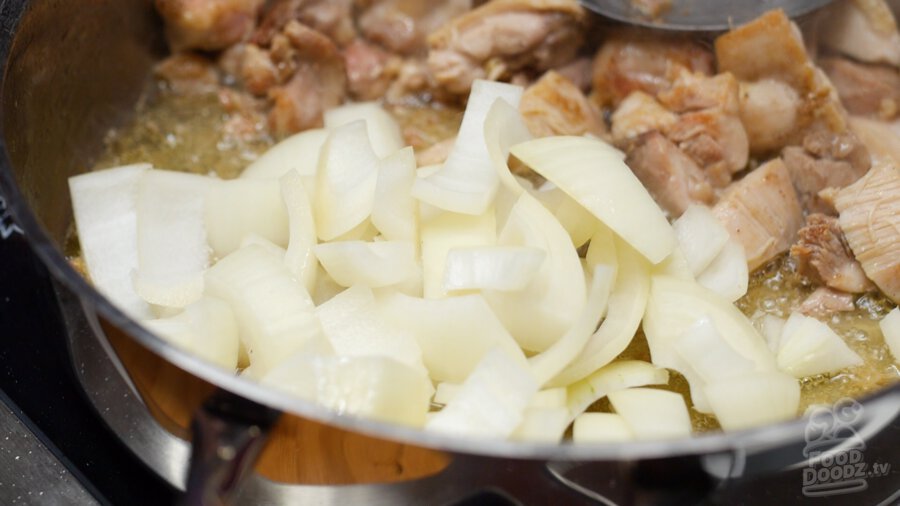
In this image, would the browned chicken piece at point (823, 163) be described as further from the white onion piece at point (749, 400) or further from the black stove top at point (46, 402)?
the black stove top at point (46, 402)

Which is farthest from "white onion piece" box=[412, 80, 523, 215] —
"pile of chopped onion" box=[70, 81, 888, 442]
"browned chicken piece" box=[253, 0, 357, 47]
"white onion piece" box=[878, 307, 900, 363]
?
"white onion piece" box=[878, 307, 900, 363]

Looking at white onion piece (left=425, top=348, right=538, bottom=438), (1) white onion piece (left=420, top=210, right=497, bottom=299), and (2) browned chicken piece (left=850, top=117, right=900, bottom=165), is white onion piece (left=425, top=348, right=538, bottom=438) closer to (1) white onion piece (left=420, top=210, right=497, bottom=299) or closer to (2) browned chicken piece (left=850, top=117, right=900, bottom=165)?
(1) white onion piece (left=420, top=210, right=497, bottom=299)

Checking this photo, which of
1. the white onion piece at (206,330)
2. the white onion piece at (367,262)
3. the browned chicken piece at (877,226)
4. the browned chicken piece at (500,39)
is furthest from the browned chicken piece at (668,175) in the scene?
the white onion piece at (206,330)

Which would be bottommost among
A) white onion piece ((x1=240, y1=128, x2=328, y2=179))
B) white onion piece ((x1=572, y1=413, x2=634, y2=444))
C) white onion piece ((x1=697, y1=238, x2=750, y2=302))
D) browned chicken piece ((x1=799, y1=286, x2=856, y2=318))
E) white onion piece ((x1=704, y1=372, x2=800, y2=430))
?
browned chicken piece ((x1=799, y1=286, x2=856, y2=318))

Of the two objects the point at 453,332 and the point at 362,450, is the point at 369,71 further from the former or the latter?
the point at 362,450

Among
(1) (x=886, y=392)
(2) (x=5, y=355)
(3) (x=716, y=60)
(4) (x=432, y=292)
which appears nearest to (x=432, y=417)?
(4) (x=432, y=292)

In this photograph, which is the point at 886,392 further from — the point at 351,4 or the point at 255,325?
the point at 351,4
